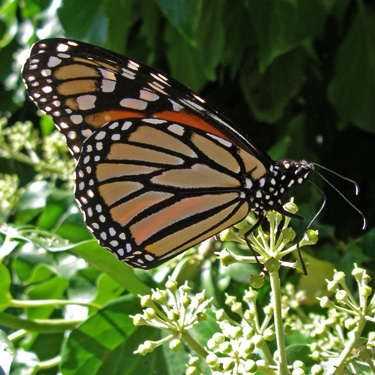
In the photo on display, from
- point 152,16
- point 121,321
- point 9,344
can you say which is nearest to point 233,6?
point 152,16

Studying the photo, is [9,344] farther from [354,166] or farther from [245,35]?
[354,166]

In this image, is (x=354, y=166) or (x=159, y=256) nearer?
(x=159, y=256)

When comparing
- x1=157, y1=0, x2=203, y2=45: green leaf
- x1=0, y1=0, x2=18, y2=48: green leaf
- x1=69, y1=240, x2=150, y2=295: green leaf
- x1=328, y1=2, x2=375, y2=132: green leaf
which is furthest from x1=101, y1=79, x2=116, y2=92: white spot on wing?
x1=0, y1=0, x2=18, y2=48: green leaf

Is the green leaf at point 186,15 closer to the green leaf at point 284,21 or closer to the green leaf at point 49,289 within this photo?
the green leaf at point 284,21

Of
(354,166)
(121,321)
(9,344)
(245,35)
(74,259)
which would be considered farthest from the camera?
(354,166)

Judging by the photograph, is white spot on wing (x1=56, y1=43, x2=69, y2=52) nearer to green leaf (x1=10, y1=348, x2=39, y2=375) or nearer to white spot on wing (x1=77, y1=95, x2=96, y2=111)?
white spot on wing (x1=77, y1=95, x2=96, y2=111)

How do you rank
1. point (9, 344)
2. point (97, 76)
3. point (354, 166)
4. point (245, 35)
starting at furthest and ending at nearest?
point (354, 166), point (245, 35), point (97, 76), point (9, 344)

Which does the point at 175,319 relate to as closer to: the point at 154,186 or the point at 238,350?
the point at 238,350

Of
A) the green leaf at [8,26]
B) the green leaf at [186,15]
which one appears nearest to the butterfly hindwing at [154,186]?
the green leaf at [186,15]
